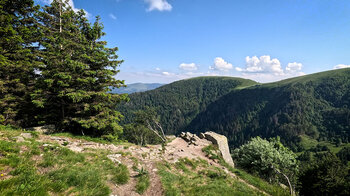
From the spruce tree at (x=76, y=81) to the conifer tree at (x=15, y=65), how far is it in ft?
4.65

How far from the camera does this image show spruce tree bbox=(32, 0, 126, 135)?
13.3m

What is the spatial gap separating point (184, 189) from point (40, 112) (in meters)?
17.4

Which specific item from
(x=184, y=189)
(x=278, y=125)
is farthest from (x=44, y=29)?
(x=278, y=125)

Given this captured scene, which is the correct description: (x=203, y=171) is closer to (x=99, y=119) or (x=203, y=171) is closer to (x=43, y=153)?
(x=43, y=153)

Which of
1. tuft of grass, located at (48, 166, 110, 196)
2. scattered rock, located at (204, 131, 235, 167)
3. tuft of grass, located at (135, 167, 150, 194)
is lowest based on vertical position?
scattered rock, located at (204, 131, 235, 167)

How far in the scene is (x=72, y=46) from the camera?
15461mm

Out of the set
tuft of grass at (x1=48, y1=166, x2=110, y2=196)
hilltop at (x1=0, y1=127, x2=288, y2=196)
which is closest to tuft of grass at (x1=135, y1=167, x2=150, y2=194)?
hilltop at (x1=0, y1=127, x2=288, y2=196)

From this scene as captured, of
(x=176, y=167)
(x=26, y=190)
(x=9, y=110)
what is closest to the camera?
(x=26, y=190)

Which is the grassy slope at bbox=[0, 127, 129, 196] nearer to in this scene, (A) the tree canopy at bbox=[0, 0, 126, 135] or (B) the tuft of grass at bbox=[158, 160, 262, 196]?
(B) the tuft of grass at bbox=[158, 160, 262, 196]

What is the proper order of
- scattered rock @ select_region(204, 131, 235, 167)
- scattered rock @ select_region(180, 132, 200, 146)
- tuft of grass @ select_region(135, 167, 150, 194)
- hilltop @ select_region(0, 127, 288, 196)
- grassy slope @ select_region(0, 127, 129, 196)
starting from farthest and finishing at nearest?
scattered rock @ select_region(180, 132, 200, 146) → scattered rock @ select_region(204, 131, 235, 167) → tuft of grass @ select_region(135, 167, 150, 194) → hilltop @ select_region(0, 127, 288, 196) → grassy slope @ select_region(0, 127, 129, 196)

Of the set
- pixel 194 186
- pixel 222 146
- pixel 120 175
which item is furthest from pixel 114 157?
pixel 222 146

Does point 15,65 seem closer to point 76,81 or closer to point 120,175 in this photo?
point 76,81

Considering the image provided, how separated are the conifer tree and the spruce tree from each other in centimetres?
142

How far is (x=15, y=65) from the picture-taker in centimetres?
1262
